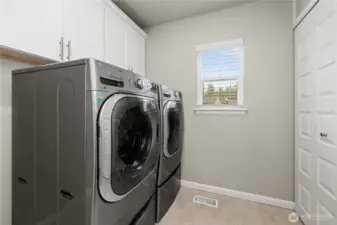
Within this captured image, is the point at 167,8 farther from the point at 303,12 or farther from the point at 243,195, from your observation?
the point at 243,195

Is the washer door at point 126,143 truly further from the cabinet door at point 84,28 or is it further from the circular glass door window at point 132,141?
the cabinet door at point 84,28

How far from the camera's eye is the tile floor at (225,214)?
1.68 m

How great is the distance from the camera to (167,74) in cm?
259

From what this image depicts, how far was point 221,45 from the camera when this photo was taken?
2271 millimetres

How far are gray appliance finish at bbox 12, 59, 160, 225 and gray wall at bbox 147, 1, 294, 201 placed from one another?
126 cm

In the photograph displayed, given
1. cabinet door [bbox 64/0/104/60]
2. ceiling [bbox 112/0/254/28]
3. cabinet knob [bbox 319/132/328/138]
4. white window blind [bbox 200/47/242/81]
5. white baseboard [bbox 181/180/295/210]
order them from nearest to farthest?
cabinet knob [bbox 319/132/328/138] < cabinet door [bbox 64/0/104/60] < white baseboard [bbox 181/180/295/210] < ceiling [bbox 112/0/254/28] < white window blind [bbox 200/47/242/81]

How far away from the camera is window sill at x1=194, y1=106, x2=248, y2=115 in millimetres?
2167

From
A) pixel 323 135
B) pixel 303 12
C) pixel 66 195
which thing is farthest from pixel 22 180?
pixel 303 12

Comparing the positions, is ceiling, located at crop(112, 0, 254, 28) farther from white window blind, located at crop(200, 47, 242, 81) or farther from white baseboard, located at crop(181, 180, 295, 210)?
white baseboard, located at crop(181, 180, 295, 210)

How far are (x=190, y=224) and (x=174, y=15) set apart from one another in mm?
2559

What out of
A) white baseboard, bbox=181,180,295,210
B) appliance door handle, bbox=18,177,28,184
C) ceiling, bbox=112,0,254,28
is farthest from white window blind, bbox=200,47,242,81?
appliance door handle, bbox=18,177,28,184

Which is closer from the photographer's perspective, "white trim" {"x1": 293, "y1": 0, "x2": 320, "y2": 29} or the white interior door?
the white interior door

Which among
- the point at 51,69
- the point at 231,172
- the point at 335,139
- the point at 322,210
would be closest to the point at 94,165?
the point at 51,69

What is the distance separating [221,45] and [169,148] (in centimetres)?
152
